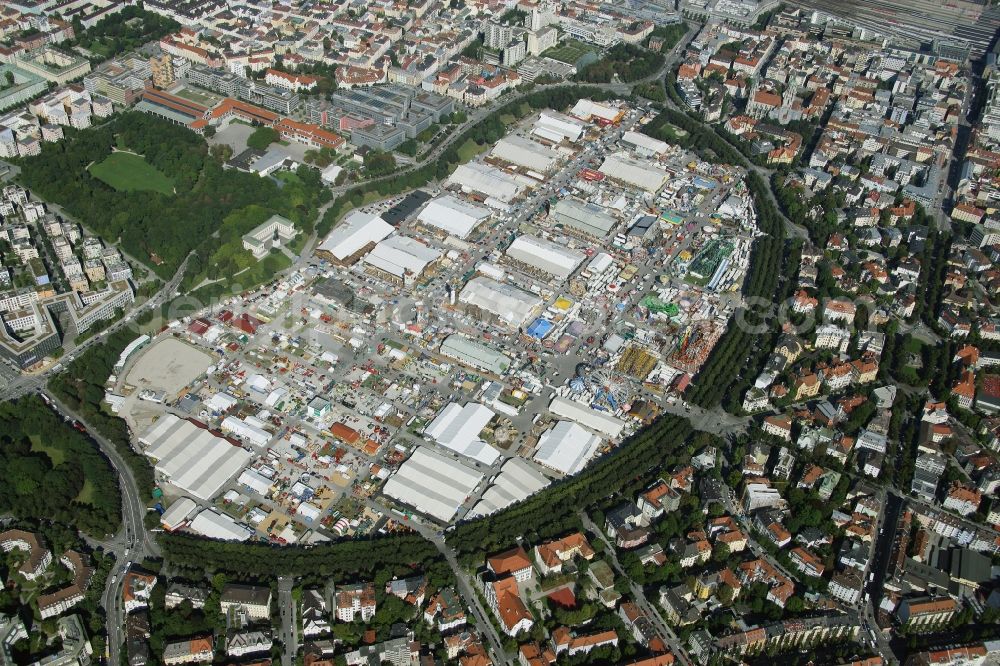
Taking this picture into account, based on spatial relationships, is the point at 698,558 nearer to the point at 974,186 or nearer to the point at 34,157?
the point at 974,186

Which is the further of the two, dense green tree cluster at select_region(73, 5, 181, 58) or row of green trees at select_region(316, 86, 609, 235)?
dense green tree cluster at select_region(73, 5, 181, 58)

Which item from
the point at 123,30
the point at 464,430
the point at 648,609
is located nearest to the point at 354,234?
the point at 464,430

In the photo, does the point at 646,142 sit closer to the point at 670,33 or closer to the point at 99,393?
the point at 670,33

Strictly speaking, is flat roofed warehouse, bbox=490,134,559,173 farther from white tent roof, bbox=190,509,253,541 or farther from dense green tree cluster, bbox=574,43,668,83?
white tent roof, bbox=190,509,253,541

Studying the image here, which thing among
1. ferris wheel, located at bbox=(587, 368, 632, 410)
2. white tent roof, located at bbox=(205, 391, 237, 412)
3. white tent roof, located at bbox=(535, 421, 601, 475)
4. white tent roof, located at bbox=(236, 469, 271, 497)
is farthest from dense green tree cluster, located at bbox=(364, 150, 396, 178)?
white tent roof, located at bbox=(236, 469, 271, 497)

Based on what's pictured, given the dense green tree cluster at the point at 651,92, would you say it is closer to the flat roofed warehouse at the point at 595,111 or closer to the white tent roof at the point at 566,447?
the flat roofed warehouse at the point at 595,111

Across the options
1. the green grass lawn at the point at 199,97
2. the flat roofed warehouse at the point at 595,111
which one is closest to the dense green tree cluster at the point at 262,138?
the green grass lawn at the point at 199,97

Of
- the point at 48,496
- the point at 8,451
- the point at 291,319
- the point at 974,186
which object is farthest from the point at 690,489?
the point at 974,186
